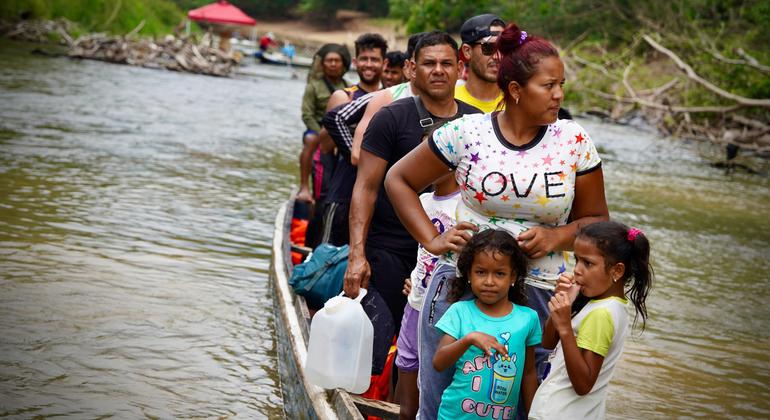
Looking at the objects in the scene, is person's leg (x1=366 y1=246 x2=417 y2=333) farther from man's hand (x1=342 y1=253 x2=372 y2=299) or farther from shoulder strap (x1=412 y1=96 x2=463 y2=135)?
shoulder strap (x1=412 y1=96 x2=463 y2=135)

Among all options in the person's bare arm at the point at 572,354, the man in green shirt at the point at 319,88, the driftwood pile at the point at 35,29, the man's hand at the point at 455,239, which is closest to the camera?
the person's bare arm at the point at 572,354

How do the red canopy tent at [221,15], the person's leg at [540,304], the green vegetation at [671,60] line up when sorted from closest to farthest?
1. the person's leg at [540,304]
2. the green vegetation at [671,60]
3. the red canopy tent at [221,15]

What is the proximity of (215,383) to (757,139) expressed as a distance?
17790mm

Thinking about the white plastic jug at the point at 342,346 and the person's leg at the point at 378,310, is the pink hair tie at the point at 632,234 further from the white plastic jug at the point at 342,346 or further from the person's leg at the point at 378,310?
the person's leg at the point at 378,310

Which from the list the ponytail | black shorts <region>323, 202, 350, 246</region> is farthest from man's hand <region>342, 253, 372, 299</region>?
black shorts <region>323, 202, 350, 246</region>

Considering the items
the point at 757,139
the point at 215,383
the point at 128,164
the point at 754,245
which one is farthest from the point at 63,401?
the point at 757,139

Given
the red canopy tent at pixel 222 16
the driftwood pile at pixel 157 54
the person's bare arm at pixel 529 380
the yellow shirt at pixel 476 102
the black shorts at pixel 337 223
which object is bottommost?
the driftwood pile at pixel 157 54

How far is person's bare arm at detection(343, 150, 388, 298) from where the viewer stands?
443cm

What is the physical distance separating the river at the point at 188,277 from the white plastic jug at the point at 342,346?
5.06 feet

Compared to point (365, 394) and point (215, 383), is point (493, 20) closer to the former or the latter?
point (365, 394)

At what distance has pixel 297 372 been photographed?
5.22m

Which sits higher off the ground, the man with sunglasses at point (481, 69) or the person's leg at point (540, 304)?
the man with sunglasses at point (481, 69)

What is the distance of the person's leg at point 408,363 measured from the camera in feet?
13.3

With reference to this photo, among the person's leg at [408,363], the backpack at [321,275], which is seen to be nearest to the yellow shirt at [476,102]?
the backpack at [321,275]
